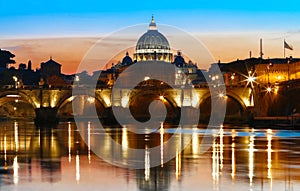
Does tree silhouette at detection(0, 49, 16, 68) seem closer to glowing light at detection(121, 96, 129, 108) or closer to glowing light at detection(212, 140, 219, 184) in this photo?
glowing light at detection(121, 96, 129, 108)

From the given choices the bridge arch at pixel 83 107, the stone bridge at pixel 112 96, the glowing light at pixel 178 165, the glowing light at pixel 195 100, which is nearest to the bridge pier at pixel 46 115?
the stone bridge at pixel 112 96

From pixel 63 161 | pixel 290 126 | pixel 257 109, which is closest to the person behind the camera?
pixel 63 161

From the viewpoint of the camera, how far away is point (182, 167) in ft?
99.3

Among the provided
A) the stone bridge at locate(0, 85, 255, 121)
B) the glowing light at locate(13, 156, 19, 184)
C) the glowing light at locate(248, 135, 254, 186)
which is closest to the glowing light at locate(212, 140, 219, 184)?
the glowing light at locate(248, 135, 254, 186)

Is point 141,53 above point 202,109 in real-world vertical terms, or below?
above

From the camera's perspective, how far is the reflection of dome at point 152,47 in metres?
179

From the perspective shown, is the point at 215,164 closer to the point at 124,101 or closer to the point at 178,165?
the point at 178,165

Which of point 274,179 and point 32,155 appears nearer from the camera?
point 274,179

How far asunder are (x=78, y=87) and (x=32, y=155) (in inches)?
2633

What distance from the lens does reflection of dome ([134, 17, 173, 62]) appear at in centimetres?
17900

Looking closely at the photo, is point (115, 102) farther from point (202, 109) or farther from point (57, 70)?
point (57, 70)

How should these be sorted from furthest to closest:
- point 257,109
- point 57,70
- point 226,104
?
1. point 57,70
2. point 226,104
3. point 257,109

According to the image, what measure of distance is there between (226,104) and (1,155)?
274 ft

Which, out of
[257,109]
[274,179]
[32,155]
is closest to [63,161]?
[32,155]
